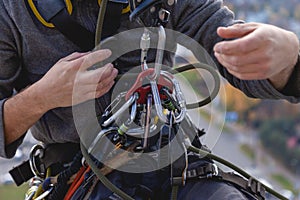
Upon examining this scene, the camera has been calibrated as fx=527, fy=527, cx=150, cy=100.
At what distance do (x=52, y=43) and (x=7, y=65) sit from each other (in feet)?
0.32

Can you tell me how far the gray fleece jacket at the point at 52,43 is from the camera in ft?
3.17

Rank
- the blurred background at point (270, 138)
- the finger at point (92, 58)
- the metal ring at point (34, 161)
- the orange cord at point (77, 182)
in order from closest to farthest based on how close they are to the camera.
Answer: the finger at point (92, 58) → the orange cord at point (77, 182) → the metal ring at point (34, 161) → the blurred background at point (270, 138)

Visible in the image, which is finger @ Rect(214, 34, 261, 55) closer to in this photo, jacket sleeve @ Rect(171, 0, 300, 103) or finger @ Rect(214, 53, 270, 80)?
finger @ Rect(214, 53, 270, 80)

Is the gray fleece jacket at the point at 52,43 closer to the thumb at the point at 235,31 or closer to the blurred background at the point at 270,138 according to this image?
the thumb at the point at 235,31

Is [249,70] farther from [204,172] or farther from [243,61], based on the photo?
[204,172]

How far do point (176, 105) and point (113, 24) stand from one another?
0.74 ft

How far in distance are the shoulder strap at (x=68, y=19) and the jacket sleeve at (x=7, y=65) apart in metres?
0.06

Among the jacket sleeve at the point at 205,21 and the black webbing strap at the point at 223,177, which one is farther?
the jacket sleeve at the point at 205,21

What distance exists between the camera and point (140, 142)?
838 millimetres

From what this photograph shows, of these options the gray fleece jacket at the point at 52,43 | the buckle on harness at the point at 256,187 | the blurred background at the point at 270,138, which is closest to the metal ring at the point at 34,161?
the gray fleece jacket at the point at 52,43

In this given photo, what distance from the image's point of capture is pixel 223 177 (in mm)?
859

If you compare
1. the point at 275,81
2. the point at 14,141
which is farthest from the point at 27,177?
the point at 275,81

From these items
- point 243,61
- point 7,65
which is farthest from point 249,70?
point 7,65

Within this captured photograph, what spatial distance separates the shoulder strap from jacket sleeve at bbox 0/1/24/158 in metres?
0.06
